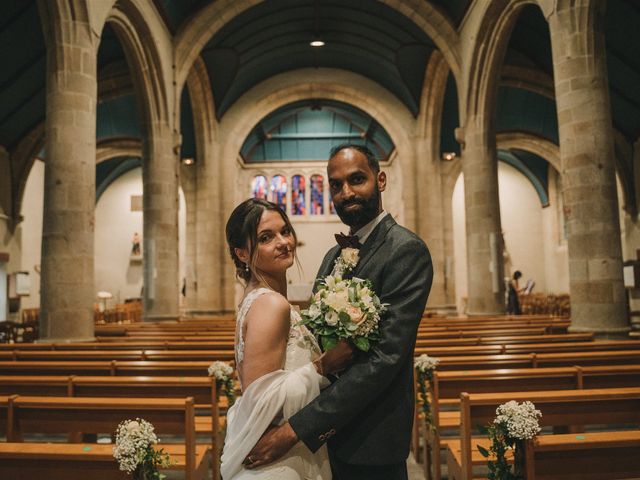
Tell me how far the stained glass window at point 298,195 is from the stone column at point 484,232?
14955 millimetres

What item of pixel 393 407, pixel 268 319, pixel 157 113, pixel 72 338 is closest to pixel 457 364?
pixel 393 407

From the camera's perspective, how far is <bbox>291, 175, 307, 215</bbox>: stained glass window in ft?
84.6

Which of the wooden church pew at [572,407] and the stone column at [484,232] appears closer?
the wooden church pew at [572,407]

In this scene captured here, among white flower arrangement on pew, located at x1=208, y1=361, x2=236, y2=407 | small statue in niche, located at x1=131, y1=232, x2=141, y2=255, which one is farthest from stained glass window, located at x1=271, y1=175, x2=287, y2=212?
white flower arrangement on pew, located at x1=208, y1=361, x2=236, y2=407

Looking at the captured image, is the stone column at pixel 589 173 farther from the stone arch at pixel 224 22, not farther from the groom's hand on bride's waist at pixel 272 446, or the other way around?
the groom's hand on bride's waist at pixel 272 446

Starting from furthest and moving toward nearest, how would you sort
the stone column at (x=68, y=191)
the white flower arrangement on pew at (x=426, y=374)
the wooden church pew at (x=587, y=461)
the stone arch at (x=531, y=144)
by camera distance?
1. the stone arch at (x=531, y=144)
2. the stone column at (x=68, y=191)
3. the white flower arrangement on pew at (x=426, y=374)
4. the wooden church pew at (x=587, y=461)

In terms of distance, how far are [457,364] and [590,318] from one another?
3341 millimetres

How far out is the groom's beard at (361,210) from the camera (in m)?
1.85

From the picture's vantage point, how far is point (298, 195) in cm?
2588

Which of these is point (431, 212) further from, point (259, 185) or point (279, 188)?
point (259, 185)

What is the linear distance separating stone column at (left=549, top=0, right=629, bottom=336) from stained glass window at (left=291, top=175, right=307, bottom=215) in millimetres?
19282

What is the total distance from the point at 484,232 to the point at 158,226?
692cm

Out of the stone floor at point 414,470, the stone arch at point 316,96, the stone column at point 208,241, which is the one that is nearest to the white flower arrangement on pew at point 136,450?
the stone floor at point 414,470

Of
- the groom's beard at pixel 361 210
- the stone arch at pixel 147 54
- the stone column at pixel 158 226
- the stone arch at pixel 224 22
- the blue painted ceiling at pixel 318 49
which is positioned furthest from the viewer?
the blue painted ceiling at pixel 318 49
